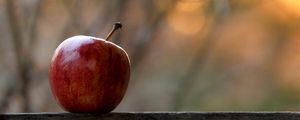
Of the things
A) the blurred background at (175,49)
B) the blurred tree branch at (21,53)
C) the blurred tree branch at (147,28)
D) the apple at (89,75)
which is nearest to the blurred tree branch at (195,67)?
the blurred background at (175,49)

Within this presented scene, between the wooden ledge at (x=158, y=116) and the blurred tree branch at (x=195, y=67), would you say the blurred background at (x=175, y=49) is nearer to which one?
the blurred tree branch at (x=195, y=67)

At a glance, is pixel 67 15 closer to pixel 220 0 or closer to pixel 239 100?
pixel 220 0

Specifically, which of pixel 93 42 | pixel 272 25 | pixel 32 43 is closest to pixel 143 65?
pixel 32 43

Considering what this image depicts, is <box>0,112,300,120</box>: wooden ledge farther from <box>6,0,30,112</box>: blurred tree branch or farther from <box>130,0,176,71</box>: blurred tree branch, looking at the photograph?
<box>130,0,176,71</box>: blurred tree branch

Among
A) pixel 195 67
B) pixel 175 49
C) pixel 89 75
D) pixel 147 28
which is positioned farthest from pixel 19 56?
pixel 89 75

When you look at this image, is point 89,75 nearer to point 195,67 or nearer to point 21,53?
point 21,53

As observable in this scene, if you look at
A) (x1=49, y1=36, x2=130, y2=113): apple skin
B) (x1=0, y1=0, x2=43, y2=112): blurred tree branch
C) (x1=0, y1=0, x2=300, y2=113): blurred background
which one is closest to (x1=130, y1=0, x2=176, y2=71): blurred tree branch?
(x1=0, y1=0, x2=300, y2=113): blurred background
